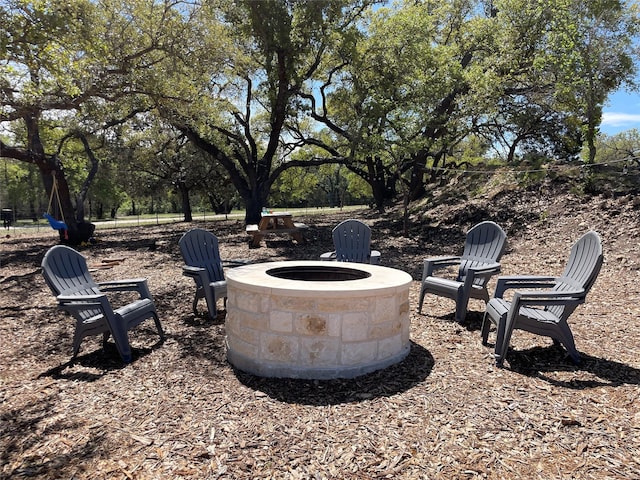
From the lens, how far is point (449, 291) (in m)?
4.32

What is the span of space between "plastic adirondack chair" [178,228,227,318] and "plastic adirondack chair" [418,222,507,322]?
7.63 ft

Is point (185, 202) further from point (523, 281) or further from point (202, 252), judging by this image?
point (523, 281)

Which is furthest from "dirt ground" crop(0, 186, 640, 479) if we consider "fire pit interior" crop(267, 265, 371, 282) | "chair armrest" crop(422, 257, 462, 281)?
"fire pit interior" crop(267, 265, 371, 282)

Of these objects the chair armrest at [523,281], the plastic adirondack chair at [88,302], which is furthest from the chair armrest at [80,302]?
the chair armrest at [523,281]

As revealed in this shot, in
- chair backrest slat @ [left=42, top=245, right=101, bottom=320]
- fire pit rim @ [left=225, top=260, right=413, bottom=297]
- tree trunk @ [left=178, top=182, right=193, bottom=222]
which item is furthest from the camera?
tree trunk @ [left=178, top=182, right=193, bottom=222]

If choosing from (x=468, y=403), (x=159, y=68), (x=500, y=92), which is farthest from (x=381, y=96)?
(x=468, y=403)

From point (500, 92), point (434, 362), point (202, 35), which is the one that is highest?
point (202, 35)

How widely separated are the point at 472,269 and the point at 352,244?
1.77 meters

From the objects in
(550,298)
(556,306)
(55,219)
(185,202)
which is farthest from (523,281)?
(185,202)

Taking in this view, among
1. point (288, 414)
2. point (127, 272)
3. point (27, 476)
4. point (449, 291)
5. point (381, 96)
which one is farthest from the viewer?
point (381, 96)

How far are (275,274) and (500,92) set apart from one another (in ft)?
30.0

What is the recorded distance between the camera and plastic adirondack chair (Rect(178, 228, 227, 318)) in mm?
4391

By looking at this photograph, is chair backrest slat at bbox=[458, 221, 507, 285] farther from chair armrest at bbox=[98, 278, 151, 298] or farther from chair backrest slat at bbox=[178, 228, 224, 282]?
chair armrest at bbox=[98, 278, 151, 298]

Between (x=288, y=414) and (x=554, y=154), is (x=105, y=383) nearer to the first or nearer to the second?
(x=288, y=414)
